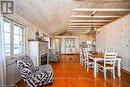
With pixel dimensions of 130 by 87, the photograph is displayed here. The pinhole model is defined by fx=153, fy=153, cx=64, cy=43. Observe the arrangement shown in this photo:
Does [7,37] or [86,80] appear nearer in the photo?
[7,37]

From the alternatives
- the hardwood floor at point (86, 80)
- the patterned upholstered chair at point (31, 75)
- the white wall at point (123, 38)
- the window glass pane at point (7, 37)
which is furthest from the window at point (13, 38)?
the white wall at point (123, 38)

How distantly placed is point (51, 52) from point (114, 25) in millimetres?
4460

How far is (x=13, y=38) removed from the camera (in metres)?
4.55

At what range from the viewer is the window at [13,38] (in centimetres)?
412

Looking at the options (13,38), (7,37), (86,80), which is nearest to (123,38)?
(86,80)

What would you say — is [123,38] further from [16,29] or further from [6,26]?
[6,26]

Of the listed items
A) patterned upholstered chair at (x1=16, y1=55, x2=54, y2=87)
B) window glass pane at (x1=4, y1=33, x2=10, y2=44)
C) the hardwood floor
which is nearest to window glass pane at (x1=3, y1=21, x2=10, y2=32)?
window glass pane at (x1=4, y1=33, x2=10, y2=44)

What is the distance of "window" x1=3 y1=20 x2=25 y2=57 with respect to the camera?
4121 mm

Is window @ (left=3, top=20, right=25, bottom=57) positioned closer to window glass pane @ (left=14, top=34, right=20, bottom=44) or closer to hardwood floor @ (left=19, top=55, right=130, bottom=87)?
window glass pane @ (left=14, top=34, right=20, bottom=44)

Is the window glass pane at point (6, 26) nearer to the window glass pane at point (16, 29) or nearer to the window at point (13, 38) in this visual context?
the window at point (13, 38)

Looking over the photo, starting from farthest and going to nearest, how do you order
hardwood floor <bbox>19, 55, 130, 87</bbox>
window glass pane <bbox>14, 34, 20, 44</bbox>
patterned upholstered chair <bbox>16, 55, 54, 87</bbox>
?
window glass pane <bbox>14, 34, 20, 44</bbox>, hardwood floor <bbox>19, 55, 130, 87</bbox>, patterned upholstered chair <bbox>16, 55, 54, 87</bbox>

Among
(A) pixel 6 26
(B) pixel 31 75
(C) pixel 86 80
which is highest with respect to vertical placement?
(A) pixel 6 26

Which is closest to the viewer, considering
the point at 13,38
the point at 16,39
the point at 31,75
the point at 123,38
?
the point at 31,75

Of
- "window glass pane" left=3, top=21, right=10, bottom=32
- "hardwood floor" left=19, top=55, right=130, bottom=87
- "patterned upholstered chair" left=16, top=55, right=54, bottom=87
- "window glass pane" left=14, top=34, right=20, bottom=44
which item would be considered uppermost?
"window glass pane" left=3, top=21, right=10, bottom=32
